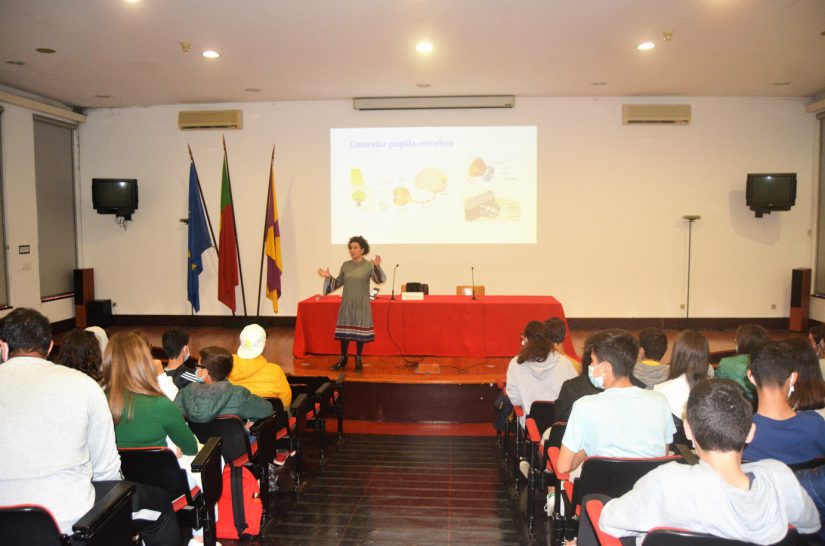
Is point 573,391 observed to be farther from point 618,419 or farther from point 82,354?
point 82,354

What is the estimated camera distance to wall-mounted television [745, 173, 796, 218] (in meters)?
7.95

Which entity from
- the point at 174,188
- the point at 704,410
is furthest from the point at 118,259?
the point at 704,410

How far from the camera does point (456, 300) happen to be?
261 inches

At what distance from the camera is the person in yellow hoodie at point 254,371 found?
3648 millimetres

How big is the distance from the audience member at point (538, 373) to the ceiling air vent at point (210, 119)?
6546 millimetres

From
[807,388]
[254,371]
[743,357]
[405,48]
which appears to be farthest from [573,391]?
[405,48]

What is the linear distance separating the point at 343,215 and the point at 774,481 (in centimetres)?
745

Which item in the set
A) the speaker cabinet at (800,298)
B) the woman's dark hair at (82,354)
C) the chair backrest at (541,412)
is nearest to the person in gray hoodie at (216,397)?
the woman's dark hair at (82,354)

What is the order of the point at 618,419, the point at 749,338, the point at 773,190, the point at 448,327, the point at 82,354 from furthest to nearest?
1. the point at 773,190
2. the point at 448,327
3. the point at 749,338
4. the point at 82,354
5. the point at 618,419

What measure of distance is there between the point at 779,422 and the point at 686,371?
858mm

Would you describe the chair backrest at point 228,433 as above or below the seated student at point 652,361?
below

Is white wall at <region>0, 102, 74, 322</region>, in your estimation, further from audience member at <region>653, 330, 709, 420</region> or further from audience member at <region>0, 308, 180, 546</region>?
audience member at <region>653, 330, 709, 420</region>

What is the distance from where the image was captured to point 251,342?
365 centimetres

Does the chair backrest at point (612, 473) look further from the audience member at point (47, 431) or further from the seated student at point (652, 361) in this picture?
the audience member at point (47, 431)
